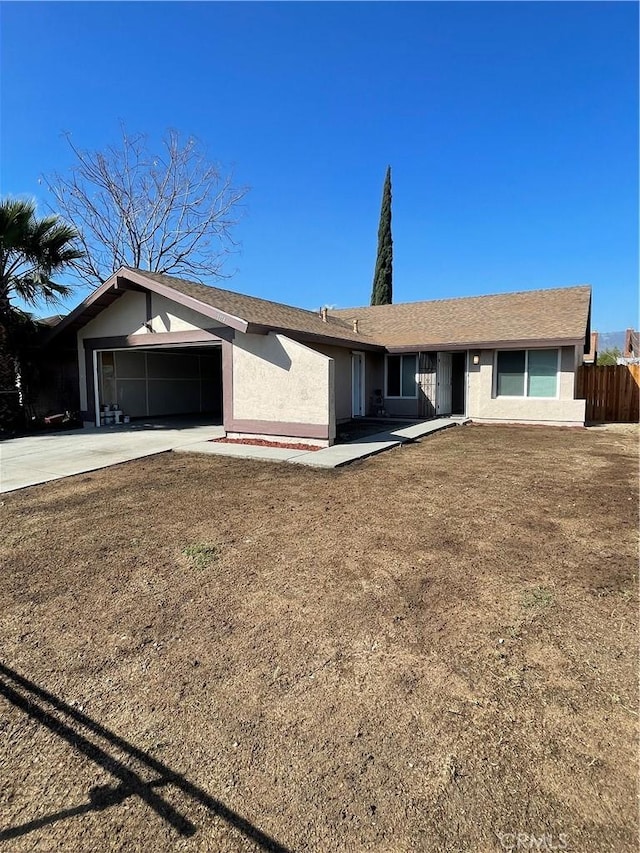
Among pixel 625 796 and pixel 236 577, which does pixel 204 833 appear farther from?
pixel 236 577

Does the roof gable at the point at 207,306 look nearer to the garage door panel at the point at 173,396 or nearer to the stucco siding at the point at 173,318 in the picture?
the stucco siding at the point at 173,318

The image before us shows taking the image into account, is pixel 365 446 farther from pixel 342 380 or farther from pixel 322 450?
pixel 342 380

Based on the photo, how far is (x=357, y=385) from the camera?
1534 centimetres

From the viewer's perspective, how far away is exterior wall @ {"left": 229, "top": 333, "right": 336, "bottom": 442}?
384 inches

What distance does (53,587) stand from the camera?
369 cm

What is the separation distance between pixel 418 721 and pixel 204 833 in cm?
107

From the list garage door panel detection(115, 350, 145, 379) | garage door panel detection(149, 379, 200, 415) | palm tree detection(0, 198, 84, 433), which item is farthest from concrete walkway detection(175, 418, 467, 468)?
garage door panel detection(149, 379, 200, 415)

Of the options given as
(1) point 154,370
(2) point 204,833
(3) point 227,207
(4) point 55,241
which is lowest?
(2) point 204,833

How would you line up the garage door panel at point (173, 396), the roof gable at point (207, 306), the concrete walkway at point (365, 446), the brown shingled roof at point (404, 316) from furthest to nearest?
1. the garage door panel at point (173, 396)
2. the brown shingled roof at point (404, 316)
3. the roof gable at point (207, 306)
4. the concrete walkway at point (365, 446)

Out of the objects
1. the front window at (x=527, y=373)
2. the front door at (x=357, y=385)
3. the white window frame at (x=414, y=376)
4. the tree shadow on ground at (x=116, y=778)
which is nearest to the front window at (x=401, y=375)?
the white window frame at (x=414, y=376)

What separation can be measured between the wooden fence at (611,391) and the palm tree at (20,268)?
16821 millimetres

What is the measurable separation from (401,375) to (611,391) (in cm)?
703

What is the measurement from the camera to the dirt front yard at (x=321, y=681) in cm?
177

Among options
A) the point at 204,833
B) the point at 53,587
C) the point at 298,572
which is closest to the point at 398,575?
the point at 298,572
